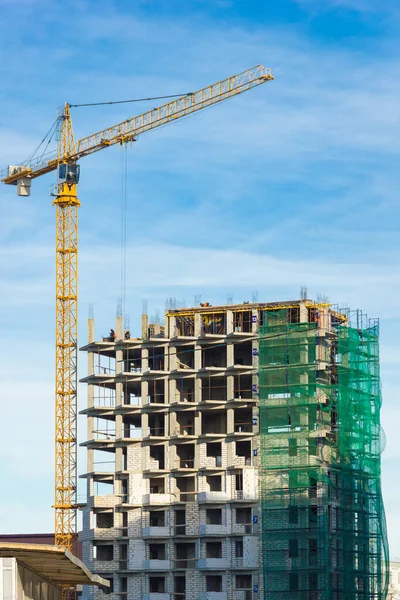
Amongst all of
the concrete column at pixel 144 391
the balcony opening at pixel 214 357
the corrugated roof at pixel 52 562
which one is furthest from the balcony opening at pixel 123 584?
the corrugated roof at pixel 52 562

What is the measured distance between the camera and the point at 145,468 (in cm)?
15175

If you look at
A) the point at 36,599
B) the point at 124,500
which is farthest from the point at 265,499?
the point at 36,599

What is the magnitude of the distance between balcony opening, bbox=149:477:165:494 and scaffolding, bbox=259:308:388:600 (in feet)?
41.8

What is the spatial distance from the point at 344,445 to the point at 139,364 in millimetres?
25325

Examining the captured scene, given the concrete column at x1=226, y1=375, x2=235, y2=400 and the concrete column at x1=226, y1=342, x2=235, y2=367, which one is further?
the concrete column at x1=226, y1=342, x2=235, y2=367

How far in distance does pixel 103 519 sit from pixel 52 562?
307 ft

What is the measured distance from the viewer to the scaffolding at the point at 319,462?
142000 millimetres

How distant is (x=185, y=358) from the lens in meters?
156

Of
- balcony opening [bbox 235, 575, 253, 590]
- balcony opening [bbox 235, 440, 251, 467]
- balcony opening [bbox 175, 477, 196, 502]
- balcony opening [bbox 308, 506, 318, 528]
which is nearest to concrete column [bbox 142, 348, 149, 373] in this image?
balcony opening [bbox 175, 477, 196, 502]

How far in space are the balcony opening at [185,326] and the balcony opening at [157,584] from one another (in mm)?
25918

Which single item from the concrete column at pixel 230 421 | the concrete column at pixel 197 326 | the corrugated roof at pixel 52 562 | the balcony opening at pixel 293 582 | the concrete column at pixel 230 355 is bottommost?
the corrugated roof at pixel 52 562

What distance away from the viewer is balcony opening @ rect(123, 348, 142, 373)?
156 m

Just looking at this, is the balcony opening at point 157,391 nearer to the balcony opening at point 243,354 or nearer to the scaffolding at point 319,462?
the balcony opening at point 243,354

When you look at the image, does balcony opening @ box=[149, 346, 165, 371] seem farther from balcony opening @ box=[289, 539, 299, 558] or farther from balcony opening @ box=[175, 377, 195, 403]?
balcony opening @ box=[289, 539, 299, 558]
